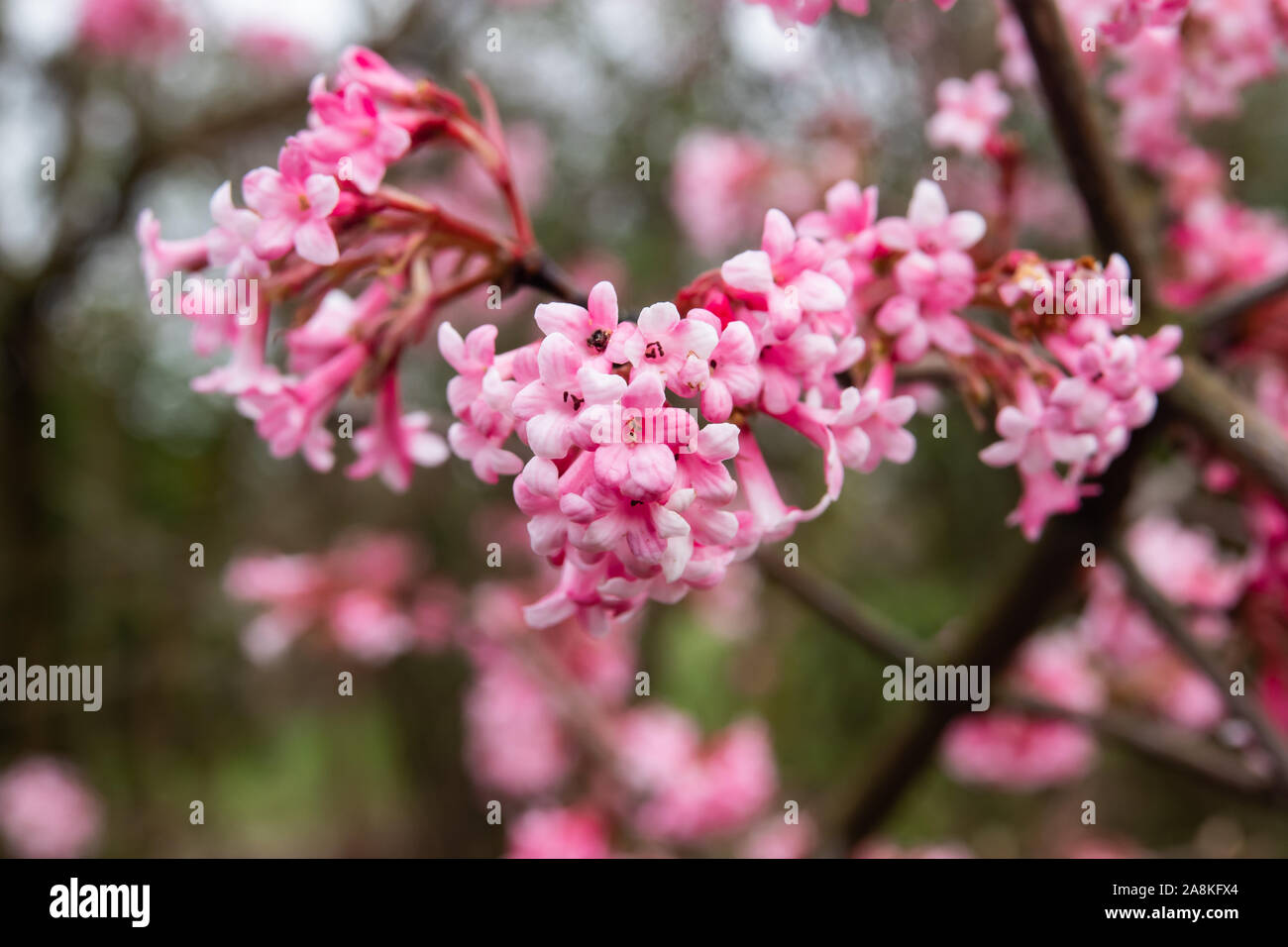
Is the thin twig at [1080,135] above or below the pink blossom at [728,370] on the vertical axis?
above

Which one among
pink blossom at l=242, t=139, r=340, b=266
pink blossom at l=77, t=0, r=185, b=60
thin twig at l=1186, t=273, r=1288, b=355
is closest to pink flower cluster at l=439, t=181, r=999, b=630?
pink blossom at l=242, t=139, r=340, b=266

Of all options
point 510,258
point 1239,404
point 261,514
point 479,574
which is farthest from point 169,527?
point 1239,404

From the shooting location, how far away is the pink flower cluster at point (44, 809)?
505 cm

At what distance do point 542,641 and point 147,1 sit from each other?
3.91 metres

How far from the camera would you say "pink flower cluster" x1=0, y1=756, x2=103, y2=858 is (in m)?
5.05

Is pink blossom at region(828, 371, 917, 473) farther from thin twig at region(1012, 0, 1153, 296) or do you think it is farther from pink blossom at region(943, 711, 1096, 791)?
pink blossom at region(943, 711, 1096, 791)

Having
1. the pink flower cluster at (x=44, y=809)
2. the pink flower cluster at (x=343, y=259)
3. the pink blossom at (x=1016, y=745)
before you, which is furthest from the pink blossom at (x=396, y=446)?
the pink flower cluster at (x=44, y=809)

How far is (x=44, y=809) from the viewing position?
5.08 meters

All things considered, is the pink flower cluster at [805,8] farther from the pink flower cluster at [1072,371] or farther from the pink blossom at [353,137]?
the pink blossom at [353,137]

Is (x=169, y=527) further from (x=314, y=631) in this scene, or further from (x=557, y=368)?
(x=557, y=368)

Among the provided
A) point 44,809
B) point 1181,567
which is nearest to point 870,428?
point 1181,567

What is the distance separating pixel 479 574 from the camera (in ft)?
16.1

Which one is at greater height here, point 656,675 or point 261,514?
point 261,514

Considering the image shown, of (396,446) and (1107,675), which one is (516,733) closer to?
(1107,675)
